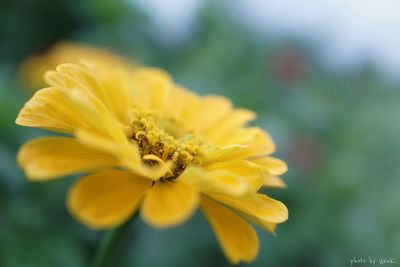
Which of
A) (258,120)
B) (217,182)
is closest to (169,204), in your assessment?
(217,182)

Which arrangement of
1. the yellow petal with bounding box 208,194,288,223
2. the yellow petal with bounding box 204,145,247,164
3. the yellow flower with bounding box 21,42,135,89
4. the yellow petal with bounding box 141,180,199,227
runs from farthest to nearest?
the yellow flower with bounding box 21,42,135,89, the yellow petal with bounding box 204,145,247,164, the yellow petal with bounding box 208,194,288,223, the yellow petal with bounding box 141,180,199,227

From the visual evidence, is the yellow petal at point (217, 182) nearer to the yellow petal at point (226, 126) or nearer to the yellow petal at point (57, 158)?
the yellow petal at point (57, 158)

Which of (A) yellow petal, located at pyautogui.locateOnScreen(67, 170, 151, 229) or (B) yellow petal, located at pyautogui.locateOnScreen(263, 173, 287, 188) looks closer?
(A) yellow petal, located at pyautogui.locateOnScreen(67, 170, 151, 229)

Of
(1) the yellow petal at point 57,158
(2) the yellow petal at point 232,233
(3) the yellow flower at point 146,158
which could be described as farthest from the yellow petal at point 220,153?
(1) the yellow petal at point 57,158

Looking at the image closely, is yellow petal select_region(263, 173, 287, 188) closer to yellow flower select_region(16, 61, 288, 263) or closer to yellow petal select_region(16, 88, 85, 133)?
yellow flower select_region(16, 61, 288, 263)

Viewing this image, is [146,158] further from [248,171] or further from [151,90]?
[151,90]

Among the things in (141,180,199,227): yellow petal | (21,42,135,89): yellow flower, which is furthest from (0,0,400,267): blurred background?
(141,180,199,227): yellow petal

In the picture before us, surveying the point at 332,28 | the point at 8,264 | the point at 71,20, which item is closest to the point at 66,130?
the point at 8,264
